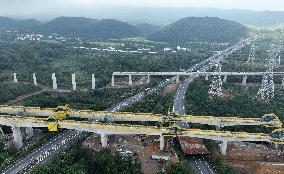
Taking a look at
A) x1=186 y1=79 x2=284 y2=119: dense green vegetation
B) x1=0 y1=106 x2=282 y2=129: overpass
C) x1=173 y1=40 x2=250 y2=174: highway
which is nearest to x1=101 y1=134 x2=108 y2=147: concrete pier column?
x1=0 y1=106 x2=282 y2=129: overpass

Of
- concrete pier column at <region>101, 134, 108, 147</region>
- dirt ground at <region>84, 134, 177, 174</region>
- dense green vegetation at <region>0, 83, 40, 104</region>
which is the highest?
dense green vegetation at <region>0, 83, 40, 104</region>

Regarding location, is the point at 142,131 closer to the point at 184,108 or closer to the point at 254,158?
the point at 254,158

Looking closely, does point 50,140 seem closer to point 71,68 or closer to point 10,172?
point 10,172

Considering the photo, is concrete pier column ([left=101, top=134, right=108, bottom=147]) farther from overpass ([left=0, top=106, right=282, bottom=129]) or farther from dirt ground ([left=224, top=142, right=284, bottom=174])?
dirt ground ([left=224, top=142, right=284, bottom=174])

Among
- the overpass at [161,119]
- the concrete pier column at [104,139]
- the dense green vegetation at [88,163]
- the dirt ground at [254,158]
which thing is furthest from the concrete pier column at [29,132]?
the dirt ground at [254,158]

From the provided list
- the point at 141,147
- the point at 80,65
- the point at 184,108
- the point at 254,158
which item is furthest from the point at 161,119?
the point at 80,65

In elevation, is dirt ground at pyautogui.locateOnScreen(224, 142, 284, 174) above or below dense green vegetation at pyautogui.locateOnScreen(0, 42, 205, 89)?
below

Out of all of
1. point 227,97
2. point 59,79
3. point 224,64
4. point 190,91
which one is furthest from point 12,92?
point 224,64
